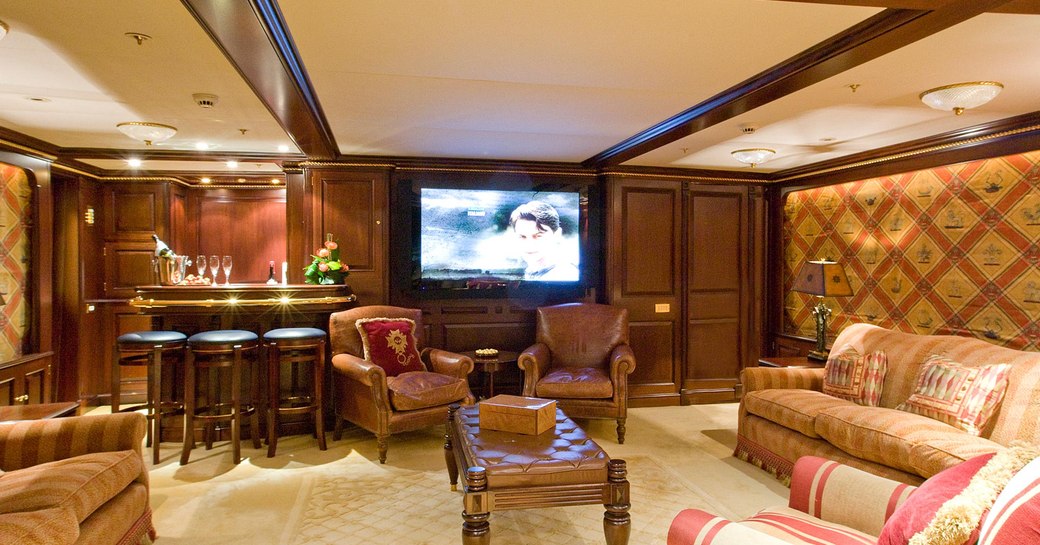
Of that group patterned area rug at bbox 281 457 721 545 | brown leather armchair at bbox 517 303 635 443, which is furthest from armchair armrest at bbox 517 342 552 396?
patterned area rug at bbox 281 457 721 545

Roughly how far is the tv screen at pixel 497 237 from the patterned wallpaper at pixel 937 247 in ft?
7.92

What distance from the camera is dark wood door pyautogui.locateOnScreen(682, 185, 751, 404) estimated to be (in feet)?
18.8

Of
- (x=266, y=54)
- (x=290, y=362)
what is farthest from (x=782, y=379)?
(x=266, y=54)

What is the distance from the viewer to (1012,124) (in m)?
3.70

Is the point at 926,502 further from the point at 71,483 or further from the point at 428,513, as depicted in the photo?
Result: the point at 71,483

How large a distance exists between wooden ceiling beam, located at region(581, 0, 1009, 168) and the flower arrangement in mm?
2707

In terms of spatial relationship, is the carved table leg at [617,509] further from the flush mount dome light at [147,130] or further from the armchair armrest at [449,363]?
the flush mount dome light at [147,130]

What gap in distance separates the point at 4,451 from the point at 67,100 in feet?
6.65

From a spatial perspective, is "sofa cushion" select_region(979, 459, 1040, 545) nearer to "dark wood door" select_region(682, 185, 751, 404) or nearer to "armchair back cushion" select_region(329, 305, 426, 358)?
"armchair back cushion" select_region(329, 305, 426, 358)

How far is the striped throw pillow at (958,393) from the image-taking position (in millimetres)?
2887

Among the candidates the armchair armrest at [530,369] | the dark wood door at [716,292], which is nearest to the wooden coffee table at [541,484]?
the armchair armrest at [530,369]

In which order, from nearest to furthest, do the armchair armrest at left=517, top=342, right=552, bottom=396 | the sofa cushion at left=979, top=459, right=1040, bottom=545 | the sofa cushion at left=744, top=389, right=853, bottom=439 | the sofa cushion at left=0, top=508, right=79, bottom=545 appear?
the sofa cushion at left=979, top=459, right=1040, bottom=545
the sofa cushion at left=0, top=508, right=79, bottom=545
the sofa cushion at left=744, top=389, right=853, bottom=439
the armchair armrest at left=517, top=342, right=552, bottom=396

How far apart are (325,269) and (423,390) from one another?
142 cm

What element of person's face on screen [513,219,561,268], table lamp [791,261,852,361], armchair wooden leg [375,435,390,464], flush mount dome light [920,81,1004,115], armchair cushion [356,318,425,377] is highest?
flush mount dome light [920,81,1004,115]
